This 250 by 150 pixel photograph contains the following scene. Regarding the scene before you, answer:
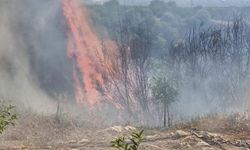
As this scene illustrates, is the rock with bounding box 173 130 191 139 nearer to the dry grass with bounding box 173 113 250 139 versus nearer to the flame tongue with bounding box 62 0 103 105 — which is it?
the dry grass with bounding box 173 113 250 139

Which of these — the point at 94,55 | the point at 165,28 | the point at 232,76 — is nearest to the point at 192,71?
the point at 232,76

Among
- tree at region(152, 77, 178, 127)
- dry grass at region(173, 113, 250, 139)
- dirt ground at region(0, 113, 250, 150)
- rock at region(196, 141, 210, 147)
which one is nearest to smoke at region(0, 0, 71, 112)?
tree at region(152, 77, 178, 127)

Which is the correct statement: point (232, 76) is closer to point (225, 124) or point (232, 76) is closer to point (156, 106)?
point (156, 106)

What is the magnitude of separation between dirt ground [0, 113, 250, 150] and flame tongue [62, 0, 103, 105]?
40.8ft

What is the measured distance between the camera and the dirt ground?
13.7 m

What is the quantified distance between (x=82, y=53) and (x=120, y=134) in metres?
18.2

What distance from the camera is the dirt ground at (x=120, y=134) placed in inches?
541

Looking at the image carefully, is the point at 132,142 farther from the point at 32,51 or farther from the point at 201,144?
the point at 32,51

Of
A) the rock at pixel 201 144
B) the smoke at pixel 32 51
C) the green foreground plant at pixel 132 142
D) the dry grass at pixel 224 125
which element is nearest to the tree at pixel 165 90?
the smoke at pixel 32 51

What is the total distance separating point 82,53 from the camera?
33469mm

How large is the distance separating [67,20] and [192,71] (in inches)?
396

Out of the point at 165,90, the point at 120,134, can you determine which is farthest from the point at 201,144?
the point at 165,90

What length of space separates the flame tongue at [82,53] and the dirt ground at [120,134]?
12450mm

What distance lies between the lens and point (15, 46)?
29484 millimetres
